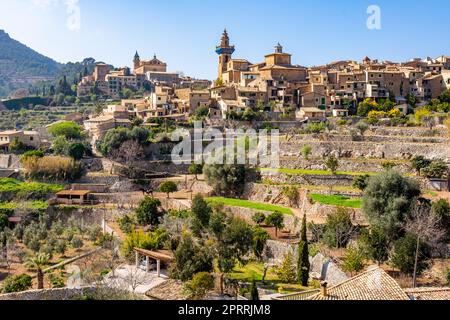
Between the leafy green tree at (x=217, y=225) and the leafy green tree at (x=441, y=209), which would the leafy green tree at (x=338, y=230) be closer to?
the leafy green tree at (x=441, y=209)

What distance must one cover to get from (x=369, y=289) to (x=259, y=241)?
11062 mm

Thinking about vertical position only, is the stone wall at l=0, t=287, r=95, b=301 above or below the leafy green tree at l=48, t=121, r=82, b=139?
below

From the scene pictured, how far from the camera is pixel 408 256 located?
2119 centimetres

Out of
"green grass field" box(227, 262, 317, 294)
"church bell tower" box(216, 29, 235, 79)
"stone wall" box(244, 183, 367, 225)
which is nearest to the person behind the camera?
"green grass field" box(227, 262, 317, 294)

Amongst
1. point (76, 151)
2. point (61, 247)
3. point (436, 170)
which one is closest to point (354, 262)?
point (436, 170)

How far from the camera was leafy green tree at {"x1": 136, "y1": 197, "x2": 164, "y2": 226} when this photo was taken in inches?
1233

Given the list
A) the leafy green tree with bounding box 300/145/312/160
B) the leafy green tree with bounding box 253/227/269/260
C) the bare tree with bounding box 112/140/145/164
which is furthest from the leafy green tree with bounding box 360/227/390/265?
the bare tree with bounding box 112/140/145/164

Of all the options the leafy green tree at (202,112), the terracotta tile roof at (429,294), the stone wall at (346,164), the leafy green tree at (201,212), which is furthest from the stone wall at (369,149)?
the terracotta tile roof at (429,294)

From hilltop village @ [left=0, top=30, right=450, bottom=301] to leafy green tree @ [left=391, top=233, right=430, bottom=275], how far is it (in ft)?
0.19

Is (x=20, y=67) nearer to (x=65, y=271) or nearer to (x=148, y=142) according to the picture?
(x=148, y=142)

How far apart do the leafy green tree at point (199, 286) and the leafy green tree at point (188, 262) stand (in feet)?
5.30

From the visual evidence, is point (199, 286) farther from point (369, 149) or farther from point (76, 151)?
point (76, 151)

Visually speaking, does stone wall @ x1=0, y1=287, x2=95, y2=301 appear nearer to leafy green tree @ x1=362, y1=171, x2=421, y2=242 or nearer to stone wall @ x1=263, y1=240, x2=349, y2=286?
stone wall @ x1=263, y1=240, x2=349, y2=286
